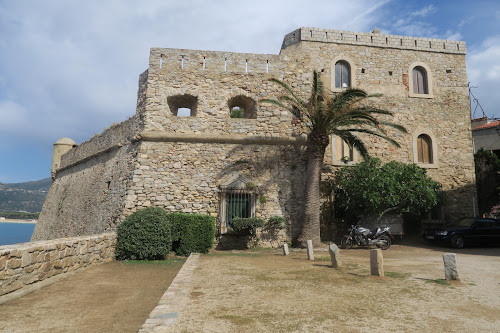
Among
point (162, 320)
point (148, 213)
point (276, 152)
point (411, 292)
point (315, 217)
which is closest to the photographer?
point (162, 320)

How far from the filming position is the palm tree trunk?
11.5 meters

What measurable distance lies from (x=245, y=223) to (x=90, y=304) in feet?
21.8

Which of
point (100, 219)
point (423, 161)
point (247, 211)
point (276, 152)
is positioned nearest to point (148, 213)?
point (247, 211)

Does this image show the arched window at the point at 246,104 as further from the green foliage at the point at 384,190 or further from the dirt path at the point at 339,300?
the dirt path at the point at 339,300

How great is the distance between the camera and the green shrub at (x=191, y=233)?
10.4 meters

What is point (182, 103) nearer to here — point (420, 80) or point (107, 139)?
point (107, 139)

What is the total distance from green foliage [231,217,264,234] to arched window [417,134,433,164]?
9.11 meters

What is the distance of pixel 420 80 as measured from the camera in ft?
50.7

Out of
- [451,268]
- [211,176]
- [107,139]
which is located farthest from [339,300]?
[107,139]

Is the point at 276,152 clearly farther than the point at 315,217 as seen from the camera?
Yes

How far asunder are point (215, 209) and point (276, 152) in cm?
Result: 352

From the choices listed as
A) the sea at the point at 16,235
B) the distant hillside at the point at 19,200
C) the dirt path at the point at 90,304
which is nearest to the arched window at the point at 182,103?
the dirt path at the point at 90,304

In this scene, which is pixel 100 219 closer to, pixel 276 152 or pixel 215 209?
pixel 215 209

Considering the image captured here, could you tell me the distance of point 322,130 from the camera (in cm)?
1174
